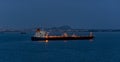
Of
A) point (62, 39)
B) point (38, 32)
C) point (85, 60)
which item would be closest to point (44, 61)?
point (85, 60)

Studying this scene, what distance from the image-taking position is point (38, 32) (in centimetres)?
9588

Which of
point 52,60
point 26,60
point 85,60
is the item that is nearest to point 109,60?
point 85,60

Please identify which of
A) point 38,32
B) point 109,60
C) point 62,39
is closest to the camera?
point 109,60

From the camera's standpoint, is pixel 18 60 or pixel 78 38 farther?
pixel 78 38

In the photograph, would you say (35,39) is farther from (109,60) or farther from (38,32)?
(109,60)

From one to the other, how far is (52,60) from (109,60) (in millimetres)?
6626

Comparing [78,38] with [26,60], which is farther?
[78,38]

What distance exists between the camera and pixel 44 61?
1738 inches

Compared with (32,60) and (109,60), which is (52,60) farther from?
(109,60)

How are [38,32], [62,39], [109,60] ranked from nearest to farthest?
[109,60] → [38,32] → [62,39]

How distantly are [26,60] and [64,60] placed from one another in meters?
4.53

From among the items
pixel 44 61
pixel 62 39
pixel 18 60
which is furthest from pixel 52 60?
pixel 62 39

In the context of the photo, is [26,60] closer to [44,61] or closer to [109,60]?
[44,61]

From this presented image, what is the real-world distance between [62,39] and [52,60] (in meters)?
60.1
